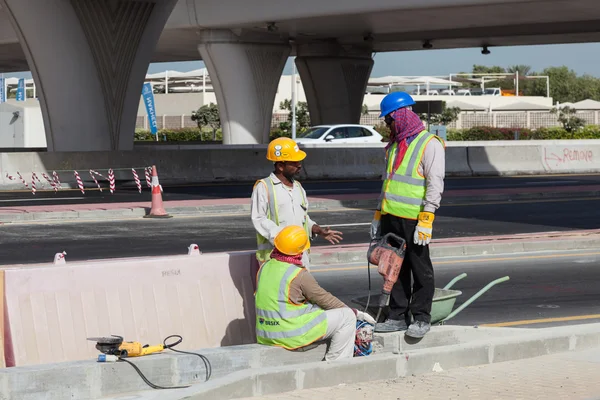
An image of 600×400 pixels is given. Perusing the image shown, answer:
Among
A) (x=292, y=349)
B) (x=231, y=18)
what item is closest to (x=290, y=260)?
(x=292, y=349)

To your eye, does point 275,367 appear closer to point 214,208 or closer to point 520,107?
point 214,208

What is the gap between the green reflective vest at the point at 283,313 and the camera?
7520 millimetres

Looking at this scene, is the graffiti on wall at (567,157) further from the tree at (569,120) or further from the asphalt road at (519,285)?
the tree at (569,120)

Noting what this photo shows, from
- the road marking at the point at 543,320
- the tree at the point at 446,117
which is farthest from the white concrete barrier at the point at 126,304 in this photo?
the tree at the point at 446,117

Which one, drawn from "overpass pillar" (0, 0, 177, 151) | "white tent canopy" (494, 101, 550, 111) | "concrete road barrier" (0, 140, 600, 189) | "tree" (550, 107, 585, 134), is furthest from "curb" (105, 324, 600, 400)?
"white tent canopy" (494, 101, 550, 111)

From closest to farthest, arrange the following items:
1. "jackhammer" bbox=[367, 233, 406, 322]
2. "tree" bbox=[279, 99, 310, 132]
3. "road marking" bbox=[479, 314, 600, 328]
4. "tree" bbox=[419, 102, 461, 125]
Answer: "jackhammer" bbox=[367, 233, 406, 322] < "road marking" bbox=[479, 314, 600, 328] < "tree" bbox=[279, 99, 310, 132] < "tree" bbox=[419, 102, 461, 125]

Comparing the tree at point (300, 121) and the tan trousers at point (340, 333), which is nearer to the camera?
the tan trousers at point (340, 333)

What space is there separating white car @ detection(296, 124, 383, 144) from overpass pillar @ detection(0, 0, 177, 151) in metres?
9.08

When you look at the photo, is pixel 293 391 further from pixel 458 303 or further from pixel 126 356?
pixel 458 303

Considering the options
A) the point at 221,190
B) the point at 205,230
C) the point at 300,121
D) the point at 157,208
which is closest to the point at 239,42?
the point at 221,190

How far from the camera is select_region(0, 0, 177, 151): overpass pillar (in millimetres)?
31688

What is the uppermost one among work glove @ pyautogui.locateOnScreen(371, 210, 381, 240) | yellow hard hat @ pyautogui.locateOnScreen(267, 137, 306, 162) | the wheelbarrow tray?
yellow hard hat @ pyautogui.locateOnScreen(267, 137, 306, 162)

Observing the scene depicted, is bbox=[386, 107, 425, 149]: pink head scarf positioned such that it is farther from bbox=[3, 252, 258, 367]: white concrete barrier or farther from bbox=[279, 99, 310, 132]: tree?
bbox=[279, 99, 310, 132]: tree

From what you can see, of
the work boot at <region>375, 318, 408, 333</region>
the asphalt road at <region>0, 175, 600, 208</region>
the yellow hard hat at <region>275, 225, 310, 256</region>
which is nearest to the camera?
the yellow hard hat at <region>275, 225, 310, 256</region>
